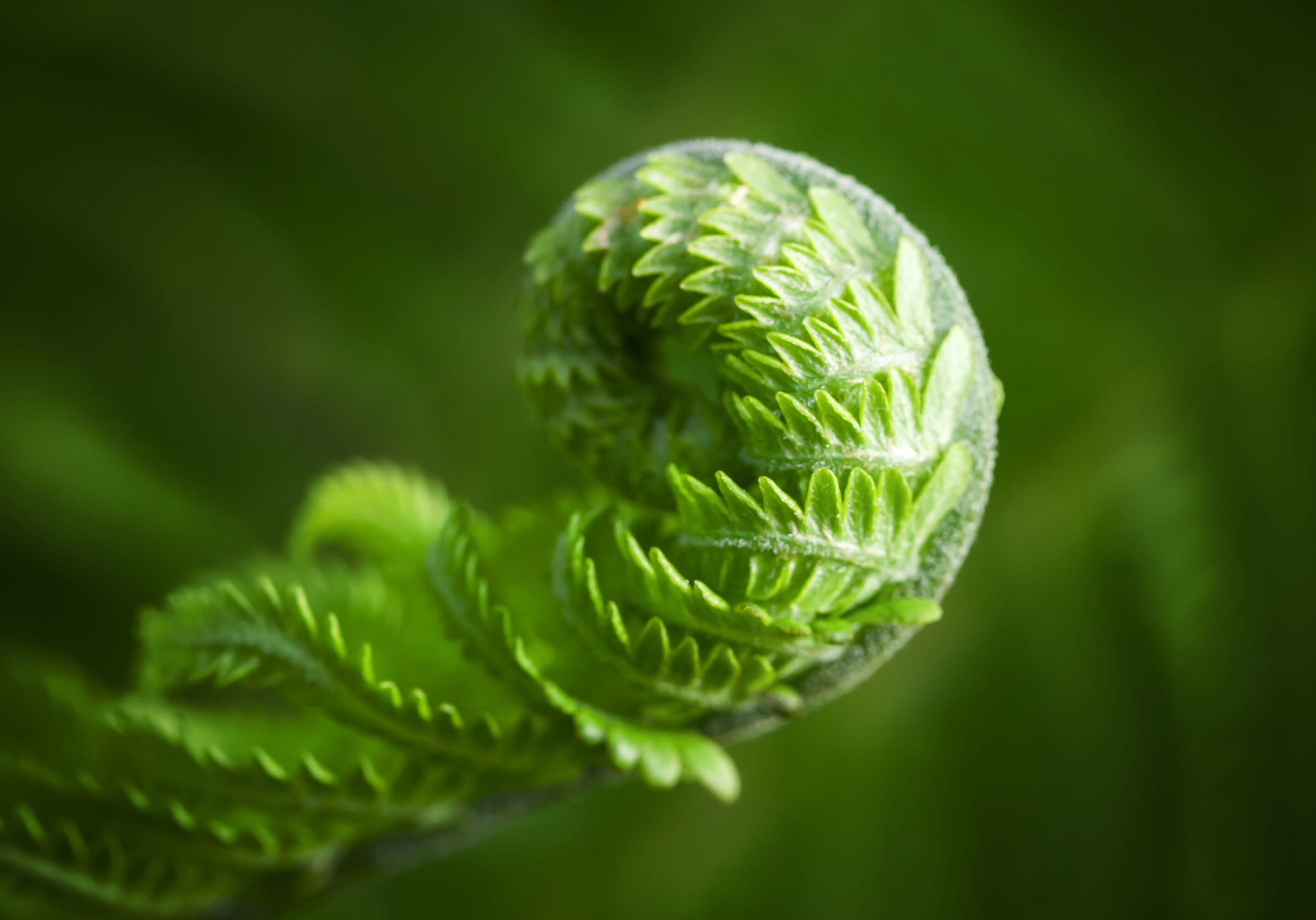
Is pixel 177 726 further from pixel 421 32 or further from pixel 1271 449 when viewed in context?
pixel 1271 449

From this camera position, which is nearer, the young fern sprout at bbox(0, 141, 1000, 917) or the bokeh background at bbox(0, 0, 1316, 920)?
the young fern sprout at bbox(0, 141, 1000, 917)

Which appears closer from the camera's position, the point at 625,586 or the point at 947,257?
the point at 625,586

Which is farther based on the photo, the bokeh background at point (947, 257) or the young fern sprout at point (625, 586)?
the bokeh background at point (947, 257)

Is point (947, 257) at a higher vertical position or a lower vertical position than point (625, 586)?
higher

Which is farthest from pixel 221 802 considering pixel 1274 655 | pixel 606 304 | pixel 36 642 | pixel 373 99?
pixel 1274 655
